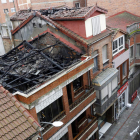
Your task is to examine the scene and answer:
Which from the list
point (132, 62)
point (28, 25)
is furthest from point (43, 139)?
point (132, 62)

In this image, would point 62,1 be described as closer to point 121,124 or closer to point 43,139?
point 121,124

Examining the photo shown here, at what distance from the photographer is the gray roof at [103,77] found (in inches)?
648

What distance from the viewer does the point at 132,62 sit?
83.2 ft

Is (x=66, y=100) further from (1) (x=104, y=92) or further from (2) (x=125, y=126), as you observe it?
(2) (x=125, y=126)

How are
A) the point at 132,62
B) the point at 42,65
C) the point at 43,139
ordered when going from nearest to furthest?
the point at 43,139 → the point at 42,65 → the point at 132,62

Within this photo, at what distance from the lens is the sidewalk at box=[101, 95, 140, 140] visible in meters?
19.8

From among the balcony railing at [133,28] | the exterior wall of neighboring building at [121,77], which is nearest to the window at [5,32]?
the exterior wall of neighboring building at [121,77]

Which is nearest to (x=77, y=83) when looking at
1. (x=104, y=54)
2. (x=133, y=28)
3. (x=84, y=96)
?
(x=84, y=96)

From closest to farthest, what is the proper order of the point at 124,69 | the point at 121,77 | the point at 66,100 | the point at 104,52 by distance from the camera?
the point at 66,100 < the point at 104,52 < the point at 121,77 < the point at 124,69

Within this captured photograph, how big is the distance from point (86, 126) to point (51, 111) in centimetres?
456

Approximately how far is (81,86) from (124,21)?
15.3 meters

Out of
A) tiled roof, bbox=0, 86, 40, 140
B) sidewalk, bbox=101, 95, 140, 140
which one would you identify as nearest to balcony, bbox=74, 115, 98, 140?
sidewalk, bbox=101, 95, 140, 140

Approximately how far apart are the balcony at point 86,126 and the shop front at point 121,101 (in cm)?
648

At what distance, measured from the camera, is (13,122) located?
24.3ft
